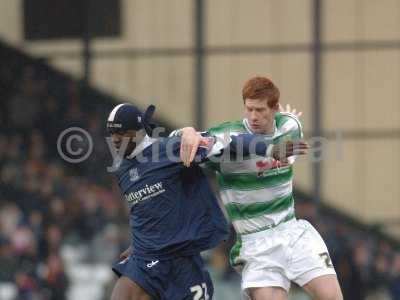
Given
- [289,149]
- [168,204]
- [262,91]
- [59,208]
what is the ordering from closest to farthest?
[289,149], [262,91], [168,204], [59,208]

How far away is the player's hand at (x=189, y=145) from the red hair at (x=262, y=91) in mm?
436

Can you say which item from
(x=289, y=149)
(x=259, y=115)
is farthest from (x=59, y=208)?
(x=289, y=149)

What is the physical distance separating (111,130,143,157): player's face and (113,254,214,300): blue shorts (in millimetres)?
765

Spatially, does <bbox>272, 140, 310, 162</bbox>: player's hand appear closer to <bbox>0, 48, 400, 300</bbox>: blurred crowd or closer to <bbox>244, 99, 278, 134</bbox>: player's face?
<bbox>244, 99, 278, 134</bbox>: player's face

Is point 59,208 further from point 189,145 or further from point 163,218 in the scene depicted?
point 189,145

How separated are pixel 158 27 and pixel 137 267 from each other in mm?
8323

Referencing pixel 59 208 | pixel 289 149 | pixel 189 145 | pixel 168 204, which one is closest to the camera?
pixel 289 149

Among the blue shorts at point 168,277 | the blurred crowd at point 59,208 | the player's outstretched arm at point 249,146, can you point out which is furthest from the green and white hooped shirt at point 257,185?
the blurred crowd at point 59,208

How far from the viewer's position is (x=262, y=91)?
8953mm

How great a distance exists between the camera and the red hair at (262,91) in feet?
29.3

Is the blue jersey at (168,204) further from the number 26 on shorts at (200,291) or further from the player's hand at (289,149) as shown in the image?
the player's hand at (289,149)

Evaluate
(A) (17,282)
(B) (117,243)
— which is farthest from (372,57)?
(A) (17,282)

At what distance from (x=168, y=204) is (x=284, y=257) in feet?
2.86

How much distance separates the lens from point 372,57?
1714 cm
